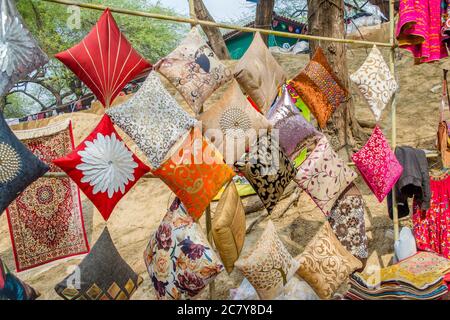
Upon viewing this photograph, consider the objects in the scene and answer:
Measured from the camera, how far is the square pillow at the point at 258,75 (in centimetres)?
272

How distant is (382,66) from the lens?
11.2ft

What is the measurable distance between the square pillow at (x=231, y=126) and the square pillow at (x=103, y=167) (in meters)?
0.40

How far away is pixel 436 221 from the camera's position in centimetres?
367

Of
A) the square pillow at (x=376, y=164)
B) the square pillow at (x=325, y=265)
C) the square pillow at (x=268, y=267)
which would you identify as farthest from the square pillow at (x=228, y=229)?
the square pillow at (x=376, y=164)

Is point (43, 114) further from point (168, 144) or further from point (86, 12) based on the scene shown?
point (168, 144)

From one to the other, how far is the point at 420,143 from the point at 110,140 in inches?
160

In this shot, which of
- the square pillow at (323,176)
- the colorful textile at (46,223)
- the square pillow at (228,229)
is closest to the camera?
the square pillow at (228,229)

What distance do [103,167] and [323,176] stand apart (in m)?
1.21

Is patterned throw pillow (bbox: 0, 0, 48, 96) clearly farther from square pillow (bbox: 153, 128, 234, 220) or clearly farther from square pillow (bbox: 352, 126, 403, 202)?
square pillow (bbox: 352, 126, 403, 202)

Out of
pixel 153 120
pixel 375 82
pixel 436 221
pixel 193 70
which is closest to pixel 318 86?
pixel 375 82

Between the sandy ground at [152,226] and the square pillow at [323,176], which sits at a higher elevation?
the square pillow at [323,176]

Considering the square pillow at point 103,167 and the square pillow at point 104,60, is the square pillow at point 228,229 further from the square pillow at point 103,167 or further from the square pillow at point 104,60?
the square pillow at point 104,60

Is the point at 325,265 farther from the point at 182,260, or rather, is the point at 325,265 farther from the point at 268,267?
the point at 182,260

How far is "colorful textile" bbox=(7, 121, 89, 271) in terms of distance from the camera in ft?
8.73
